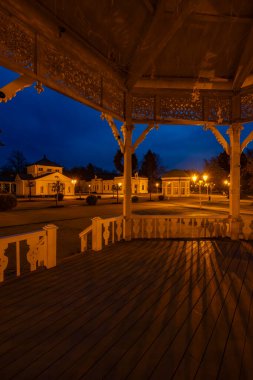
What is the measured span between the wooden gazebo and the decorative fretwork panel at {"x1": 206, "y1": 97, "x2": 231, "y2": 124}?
3 centimetres

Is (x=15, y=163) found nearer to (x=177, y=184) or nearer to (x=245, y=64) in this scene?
(x=177, y=184)

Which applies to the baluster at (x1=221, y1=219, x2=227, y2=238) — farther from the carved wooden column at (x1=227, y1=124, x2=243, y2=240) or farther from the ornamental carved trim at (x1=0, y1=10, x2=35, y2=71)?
the ornamental carved trim at (x1=0, y1=10, x2=35, y2=71)

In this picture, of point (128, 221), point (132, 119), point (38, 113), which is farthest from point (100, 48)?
point (38, 113)

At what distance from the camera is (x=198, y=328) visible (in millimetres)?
2600

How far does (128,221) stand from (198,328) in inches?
167

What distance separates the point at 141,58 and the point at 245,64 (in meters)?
2.33

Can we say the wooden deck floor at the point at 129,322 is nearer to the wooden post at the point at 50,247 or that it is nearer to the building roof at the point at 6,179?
the wooden post at the point at 50,247

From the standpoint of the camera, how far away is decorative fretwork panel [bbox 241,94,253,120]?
6.41m

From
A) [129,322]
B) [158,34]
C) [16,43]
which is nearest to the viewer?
[129,322]

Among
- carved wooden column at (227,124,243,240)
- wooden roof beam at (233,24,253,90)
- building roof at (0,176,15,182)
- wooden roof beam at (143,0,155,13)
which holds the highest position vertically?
wooden roof beam at (143,0,155,13)

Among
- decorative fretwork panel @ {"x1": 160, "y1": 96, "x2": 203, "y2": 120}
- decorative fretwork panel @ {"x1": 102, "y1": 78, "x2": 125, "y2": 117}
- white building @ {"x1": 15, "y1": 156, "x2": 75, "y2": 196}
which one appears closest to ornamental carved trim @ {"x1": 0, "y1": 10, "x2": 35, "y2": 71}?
decorative fretwork panel @ {"x1": 102, "y1": 78, "x2": 125, "y2": 117}

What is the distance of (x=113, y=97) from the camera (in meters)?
5.83

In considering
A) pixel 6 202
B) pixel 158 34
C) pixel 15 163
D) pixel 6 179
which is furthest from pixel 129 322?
pixel 15 163

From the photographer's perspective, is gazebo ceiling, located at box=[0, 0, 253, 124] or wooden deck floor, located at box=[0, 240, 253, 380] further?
gazebo ceiling, located at box=[0, 0, 253, 124]
